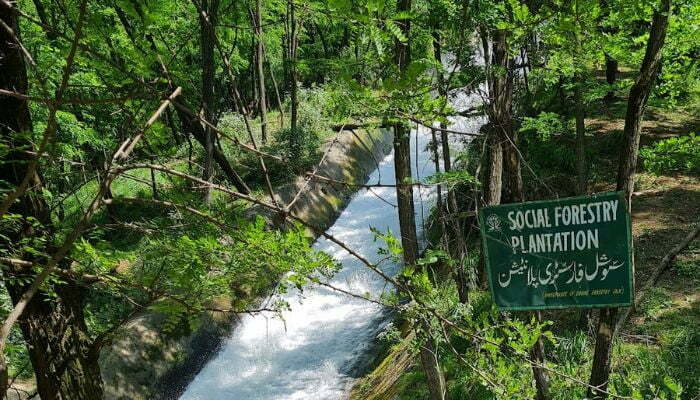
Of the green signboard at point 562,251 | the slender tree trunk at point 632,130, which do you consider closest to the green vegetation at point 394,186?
the slender tree trunk at point 632,130

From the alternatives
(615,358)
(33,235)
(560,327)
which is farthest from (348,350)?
(33,235)

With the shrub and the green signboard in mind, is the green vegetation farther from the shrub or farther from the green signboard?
the green signboard

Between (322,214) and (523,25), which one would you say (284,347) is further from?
(523,25)

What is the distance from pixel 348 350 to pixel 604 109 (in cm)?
781

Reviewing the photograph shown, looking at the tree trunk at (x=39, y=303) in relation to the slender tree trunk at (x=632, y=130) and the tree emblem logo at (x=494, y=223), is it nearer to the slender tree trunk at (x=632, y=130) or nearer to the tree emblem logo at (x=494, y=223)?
the tree emblem logo at (x=494, y=223)

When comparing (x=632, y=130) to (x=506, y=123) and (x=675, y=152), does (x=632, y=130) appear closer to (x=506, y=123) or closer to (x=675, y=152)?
(x=506, y=123)

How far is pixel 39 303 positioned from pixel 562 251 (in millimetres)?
2932

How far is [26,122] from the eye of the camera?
10.8 ft

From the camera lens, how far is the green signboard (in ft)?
8.99

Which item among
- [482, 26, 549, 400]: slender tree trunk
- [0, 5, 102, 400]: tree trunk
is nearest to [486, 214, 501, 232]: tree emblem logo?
[482, 26, 549, 400]: slender tree trunk

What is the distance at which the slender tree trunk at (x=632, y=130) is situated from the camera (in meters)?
3.01

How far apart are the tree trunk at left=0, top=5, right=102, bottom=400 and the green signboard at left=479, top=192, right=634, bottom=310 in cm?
239

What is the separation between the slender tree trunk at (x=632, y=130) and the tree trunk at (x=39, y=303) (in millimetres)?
3002

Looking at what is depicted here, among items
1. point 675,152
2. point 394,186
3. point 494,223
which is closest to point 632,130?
point 494,223
